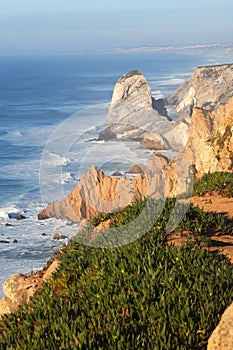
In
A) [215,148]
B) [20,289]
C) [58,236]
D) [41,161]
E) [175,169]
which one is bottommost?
[58,236]

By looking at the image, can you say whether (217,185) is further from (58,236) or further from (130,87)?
(130,87)

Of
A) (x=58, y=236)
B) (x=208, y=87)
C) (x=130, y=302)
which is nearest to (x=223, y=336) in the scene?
(x=130, y=302)

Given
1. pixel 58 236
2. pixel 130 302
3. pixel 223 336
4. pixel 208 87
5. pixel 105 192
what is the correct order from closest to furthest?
pixel 223 336, pixel 130 302, pixel 105 192, pixel 58 236, pixel 208 87

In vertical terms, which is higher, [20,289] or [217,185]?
[217,185]

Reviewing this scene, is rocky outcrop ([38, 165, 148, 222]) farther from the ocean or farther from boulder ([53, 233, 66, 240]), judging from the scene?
boulder ([53, 233, 66, 240])

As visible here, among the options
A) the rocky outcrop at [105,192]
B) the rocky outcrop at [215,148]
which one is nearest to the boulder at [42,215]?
the rocky outcrop at [105,192]

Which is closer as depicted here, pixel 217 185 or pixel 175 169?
pixel 217 185

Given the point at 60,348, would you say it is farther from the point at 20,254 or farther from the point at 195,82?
the point at 195,82
